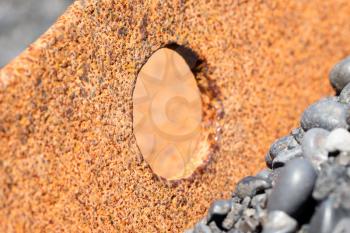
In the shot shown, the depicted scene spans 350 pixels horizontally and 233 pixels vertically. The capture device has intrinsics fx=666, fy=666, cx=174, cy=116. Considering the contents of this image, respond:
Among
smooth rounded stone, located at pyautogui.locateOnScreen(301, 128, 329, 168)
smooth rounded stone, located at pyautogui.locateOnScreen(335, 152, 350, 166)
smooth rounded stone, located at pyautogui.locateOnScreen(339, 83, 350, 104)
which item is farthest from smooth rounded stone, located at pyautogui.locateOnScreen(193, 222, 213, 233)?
smooth rounded stone, located at pyautogui.locateOnScreen(339, 83, 350, 104)

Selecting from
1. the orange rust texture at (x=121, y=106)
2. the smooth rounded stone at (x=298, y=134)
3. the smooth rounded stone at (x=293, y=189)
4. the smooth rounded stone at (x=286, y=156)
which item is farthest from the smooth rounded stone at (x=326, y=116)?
the orange rust texture at (x=121, y=106)

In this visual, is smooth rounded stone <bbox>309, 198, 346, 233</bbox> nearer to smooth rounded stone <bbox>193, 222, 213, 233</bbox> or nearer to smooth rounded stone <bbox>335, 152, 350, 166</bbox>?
smooth rounded stone <bbox>335, 152, 350, 166</bbox>

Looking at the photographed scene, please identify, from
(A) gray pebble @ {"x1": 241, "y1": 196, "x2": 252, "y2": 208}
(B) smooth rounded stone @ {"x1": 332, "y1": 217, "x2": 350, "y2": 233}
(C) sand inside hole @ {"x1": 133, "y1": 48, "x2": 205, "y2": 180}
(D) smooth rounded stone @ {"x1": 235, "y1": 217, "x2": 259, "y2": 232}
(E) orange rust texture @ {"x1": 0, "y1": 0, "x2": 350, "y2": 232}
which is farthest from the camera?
(C) sand inside hole @ {"x1": 133, "y1": 48, "x2": 205, "y2": 180}

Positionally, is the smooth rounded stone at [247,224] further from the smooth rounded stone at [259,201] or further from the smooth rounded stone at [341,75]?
the smooth rounded stone at [341,75]

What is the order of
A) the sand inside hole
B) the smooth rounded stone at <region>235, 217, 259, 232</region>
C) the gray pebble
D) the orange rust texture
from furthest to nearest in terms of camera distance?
the sand inside hole < the gray pebble < the smooth rounded stone at <region>235, 217, 259, 232</region> < the orange rust texture

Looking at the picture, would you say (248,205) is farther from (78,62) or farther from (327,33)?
(327,33)

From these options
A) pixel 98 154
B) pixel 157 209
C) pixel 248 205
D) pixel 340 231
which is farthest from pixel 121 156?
pixel 340 231

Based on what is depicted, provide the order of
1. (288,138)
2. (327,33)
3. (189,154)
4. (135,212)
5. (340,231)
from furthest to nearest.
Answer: (327,33) → (189,154) → (288,138) → (135,212) → (340,231)
